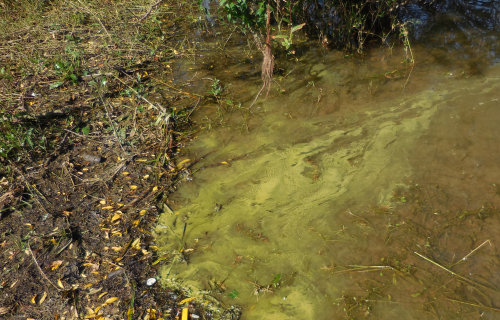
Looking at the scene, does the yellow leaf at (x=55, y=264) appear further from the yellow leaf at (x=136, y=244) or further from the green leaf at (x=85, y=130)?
the green leaf at (x=85, y=130)

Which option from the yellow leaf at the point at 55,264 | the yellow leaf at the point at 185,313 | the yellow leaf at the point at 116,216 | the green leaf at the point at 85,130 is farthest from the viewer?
the green leaf at the point at 85,130

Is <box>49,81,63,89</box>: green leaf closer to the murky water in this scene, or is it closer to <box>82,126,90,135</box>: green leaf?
<box>82,126,90,135</box>: green leaf

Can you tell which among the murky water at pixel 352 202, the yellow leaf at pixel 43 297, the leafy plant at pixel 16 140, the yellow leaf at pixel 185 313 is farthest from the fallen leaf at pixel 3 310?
the leafy plant at pixel 16 140

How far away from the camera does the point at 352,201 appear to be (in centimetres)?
260

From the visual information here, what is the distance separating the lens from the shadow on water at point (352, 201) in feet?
6.88

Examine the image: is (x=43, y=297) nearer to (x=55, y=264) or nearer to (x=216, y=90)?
(x=55, y=264)

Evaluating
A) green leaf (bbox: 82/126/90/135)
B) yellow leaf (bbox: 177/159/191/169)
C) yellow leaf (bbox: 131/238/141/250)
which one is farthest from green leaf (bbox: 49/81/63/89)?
yellow leaf (bbox: 131/238/141/250)

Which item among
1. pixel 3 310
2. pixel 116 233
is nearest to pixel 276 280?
pixel 116 233

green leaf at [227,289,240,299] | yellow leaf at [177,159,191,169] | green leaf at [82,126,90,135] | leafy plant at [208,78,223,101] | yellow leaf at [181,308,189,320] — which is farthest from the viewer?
leafy plant at [208,78,223,101]

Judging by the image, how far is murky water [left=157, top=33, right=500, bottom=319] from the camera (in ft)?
6.87

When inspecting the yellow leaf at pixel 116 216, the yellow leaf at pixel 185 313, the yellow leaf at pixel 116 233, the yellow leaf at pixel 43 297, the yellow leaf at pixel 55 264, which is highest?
the yellow leaf at pixel 116 216

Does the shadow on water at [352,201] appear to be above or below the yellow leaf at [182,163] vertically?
below

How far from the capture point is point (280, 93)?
3.73m

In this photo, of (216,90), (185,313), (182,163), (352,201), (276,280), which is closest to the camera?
(185,313)
